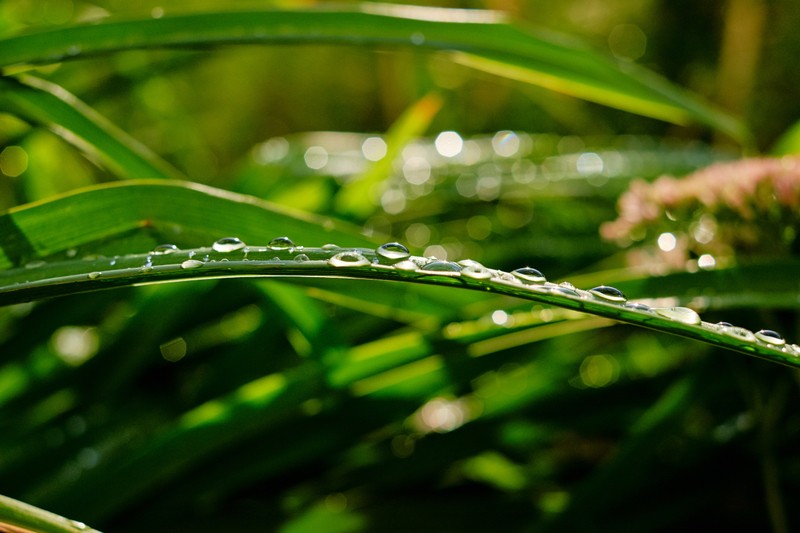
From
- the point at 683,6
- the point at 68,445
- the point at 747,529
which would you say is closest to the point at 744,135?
the point at 747,529

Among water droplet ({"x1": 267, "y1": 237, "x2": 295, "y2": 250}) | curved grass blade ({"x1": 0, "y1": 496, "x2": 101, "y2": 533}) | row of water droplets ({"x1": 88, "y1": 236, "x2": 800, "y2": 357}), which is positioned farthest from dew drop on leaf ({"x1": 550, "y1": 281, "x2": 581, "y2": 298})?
curved grass blade ({"x1": 0, "y1": 496, "x2": 101, "y2": 533})

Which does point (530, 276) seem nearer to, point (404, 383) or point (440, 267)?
point (440, 267)

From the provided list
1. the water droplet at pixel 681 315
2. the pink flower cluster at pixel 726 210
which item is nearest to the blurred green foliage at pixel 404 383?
the pink flower cluster at pixel 726 210

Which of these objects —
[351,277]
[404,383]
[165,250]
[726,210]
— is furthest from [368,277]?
[726,210]

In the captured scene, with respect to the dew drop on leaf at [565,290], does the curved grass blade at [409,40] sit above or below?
above

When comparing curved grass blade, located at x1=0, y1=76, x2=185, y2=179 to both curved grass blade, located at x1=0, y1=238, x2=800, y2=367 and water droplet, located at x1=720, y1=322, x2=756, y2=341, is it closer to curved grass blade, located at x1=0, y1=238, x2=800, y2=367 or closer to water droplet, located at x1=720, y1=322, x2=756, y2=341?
curved grass blade, located at x1=0, y1=238, x2=800, y2=367

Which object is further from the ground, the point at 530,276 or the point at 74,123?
the point at 74,123

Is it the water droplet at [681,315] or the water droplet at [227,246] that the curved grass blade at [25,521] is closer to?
the water droplet at [227,246]
